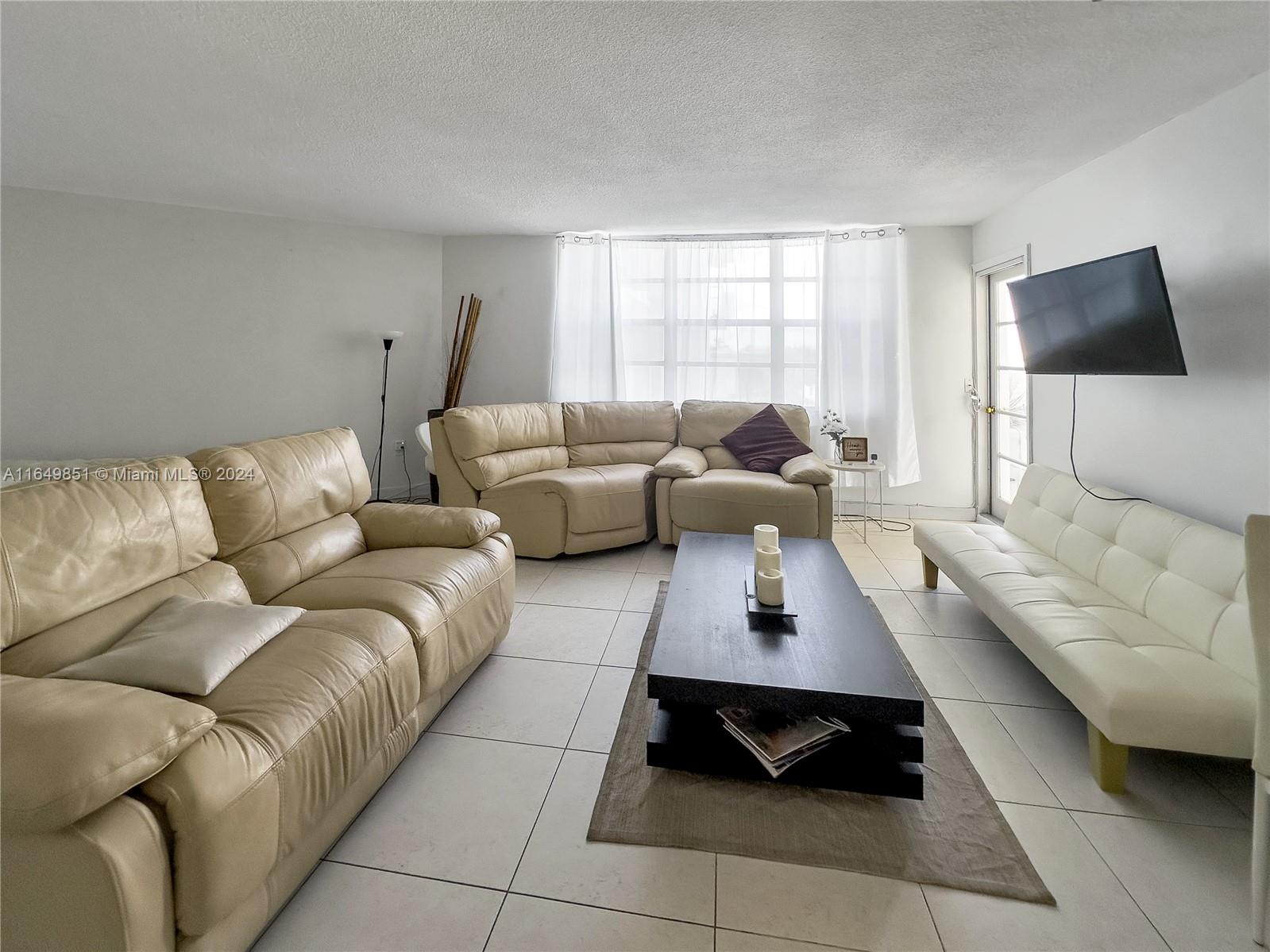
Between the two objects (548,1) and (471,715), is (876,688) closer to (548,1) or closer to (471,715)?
(471,715)

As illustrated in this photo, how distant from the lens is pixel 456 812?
1612 mm

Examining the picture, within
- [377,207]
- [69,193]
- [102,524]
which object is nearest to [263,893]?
[102,524]

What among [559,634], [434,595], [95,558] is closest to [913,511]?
[559,634]

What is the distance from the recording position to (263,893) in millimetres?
1224

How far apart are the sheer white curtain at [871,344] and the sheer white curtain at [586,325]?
1.83m

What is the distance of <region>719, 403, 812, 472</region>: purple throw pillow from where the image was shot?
431cm

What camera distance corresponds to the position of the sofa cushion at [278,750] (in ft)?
3.38

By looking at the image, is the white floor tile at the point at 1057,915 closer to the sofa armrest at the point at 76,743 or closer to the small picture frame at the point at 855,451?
the sofa armrest at the point at 76,743

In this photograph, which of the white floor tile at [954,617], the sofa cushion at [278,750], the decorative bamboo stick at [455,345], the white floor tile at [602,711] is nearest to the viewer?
the sofa cushion at [278,750]

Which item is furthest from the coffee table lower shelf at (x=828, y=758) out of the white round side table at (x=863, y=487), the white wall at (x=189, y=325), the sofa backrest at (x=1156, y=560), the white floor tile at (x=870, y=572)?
the white wall at (x=189, y=325)

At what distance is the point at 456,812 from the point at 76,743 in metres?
0.94

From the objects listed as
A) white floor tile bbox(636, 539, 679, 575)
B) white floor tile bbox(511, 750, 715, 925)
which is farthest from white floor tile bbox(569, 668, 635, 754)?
white floor tile bbox(636, 539, 679, 575)

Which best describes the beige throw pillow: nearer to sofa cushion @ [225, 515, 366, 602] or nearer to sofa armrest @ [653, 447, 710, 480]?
sofa cushion @ [225, 515, 366, 602]

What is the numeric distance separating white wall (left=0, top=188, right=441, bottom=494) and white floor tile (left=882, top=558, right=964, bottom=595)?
425 cm
